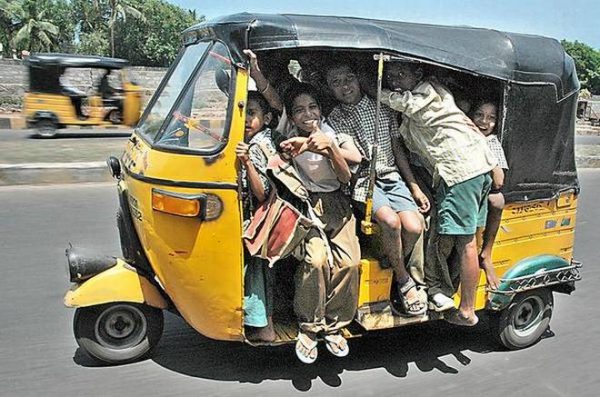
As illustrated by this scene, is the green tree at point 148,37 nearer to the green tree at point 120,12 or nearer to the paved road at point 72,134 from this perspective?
the green tree at point 120,12

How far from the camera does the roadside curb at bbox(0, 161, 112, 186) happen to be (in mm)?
8977

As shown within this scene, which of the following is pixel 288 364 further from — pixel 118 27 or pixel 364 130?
pixel 118 27

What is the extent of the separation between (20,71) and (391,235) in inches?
959

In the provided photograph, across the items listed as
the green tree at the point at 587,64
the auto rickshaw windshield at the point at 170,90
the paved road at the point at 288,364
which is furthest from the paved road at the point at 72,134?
the green tree at the point at 587,64

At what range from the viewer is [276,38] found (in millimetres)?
3326

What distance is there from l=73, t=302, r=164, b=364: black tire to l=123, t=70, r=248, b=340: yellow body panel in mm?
314

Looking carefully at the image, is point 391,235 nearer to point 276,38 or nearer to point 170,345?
point 276,38

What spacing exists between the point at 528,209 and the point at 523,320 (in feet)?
2.69

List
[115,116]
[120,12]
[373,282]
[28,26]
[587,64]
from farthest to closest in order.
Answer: [587,64], [120,12], [28,26], [115,116], [373,282]

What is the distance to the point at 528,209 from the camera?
4.22m

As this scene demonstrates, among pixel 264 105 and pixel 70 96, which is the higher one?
pixel 264 105

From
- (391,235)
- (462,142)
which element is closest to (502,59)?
(462,142)

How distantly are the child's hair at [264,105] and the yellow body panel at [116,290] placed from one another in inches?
46.3

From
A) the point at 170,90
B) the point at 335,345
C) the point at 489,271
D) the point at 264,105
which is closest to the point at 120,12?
the point at 170,90
